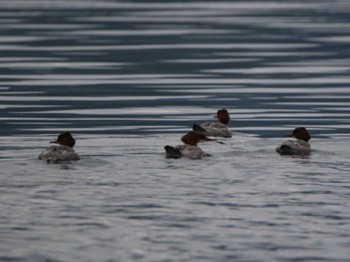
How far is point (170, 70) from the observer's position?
35.8m

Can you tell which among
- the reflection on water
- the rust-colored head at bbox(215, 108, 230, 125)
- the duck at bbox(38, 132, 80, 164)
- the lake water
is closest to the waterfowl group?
the duck at bbox(38, 132, 80, 164)

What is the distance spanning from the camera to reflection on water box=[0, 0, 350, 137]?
25.5 m

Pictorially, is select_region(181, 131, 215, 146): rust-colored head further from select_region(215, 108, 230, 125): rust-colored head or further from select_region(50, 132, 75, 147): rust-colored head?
select_region(215, 108, 230, 125): rust-colored head

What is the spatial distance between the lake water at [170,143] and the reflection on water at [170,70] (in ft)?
0.24

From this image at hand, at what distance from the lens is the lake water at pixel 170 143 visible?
13531 millimetres

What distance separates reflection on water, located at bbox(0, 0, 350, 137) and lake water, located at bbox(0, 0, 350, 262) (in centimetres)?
7

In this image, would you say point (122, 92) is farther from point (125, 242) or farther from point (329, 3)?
point (329, 3)

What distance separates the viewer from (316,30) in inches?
2030

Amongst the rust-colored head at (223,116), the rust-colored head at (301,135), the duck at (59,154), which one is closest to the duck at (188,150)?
the duck at (59,154)

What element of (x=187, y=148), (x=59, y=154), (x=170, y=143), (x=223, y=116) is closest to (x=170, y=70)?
(x=223, y=116)

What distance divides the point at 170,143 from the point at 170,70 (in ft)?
49.7

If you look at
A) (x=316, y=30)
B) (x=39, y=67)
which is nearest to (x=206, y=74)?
(x=39, y=67)

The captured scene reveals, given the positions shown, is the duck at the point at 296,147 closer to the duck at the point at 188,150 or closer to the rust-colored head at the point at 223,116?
the duck at the point at 188,150

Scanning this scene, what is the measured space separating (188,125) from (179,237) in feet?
35.1
